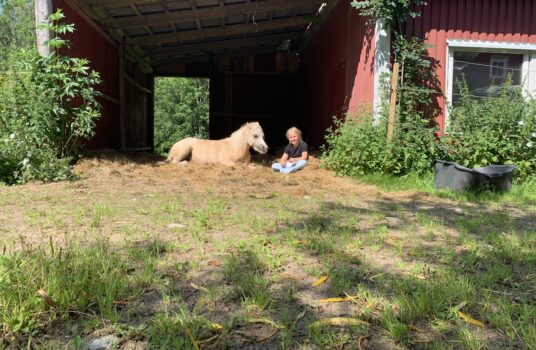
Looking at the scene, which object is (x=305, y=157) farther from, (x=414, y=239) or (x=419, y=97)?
(x=414, y=239)

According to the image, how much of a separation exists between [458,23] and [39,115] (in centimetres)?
712

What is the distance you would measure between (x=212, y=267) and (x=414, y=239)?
5.14 ft

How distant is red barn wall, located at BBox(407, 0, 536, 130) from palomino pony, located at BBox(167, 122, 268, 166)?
3.35 m

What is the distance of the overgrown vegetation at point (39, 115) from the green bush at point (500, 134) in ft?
19.3

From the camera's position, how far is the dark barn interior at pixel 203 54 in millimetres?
9281

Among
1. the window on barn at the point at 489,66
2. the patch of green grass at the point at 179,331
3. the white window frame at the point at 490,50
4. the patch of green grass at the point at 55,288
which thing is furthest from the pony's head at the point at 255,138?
the patch of green grass at the point at 179,331

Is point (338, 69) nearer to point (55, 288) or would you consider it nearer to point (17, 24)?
point (55, 288)

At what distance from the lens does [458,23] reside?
7.61 metres

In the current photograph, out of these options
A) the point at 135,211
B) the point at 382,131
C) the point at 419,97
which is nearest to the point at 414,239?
the point at 135,211

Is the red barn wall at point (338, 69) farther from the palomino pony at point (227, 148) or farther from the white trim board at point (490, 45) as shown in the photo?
the palomino pony at point (227, 148)

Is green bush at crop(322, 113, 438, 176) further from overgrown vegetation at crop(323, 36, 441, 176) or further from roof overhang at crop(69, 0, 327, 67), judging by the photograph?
roof overhang at crop(69, 0, 327, 67)

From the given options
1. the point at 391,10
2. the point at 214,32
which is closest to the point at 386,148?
the point at 391,10

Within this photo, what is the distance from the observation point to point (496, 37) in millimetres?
7660

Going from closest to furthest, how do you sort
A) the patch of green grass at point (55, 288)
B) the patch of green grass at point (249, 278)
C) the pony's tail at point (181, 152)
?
the patch of green grass at point (55, 288), the patch of green grass at point (249, 278), the pony's tail at point (181, 152)
